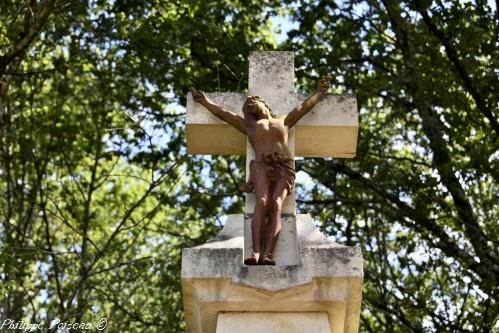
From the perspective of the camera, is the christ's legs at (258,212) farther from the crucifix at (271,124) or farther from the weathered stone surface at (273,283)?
the weathered stone surface at (273,283)

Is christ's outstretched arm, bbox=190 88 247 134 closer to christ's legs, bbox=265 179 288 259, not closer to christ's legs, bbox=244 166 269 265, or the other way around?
christ's legs, bbox=244 166 269 265

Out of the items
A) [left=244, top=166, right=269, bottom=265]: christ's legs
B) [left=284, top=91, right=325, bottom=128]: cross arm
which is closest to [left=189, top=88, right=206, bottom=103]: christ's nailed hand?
[left=284, top=91, right=325, bottom=128]: cross arm

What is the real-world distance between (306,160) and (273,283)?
7.61 m

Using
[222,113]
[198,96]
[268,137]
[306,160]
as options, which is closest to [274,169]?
[268,137]

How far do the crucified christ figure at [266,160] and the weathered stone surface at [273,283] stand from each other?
18 centimetres

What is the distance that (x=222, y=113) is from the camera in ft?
21.8

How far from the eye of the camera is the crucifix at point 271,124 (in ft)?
20.5

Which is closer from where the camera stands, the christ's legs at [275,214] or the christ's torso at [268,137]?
the christ's legs at [275,214]

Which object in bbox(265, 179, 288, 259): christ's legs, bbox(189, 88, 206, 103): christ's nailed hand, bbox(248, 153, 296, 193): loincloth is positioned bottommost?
bbox(265, 179, 288, 259): christ's legs

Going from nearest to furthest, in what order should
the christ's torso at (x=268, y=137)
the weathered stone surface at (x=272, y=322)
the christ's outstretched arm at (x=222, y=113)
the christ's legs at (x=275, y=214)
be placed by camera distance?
the weathered stone surface at (x=272, y=322)
the christ's legs at (x=275, y=214)
the christ's torso at (x=268, y=137)
the christ's outstretched arm at (x=222, y=113)

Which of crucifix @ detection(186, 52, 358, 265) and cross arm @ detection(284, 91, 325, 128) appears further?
cross arm @ detection(284, 91, 325, 128)

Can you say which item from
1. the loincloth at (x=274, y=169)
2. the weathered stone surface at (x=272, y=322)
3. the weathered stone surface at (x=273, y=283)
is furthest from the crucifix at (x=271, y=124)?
the weathered stone surface at (x=272, y=322)

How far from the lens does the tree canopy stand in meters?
10.8

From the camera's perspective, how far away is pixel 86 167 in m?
15.7
